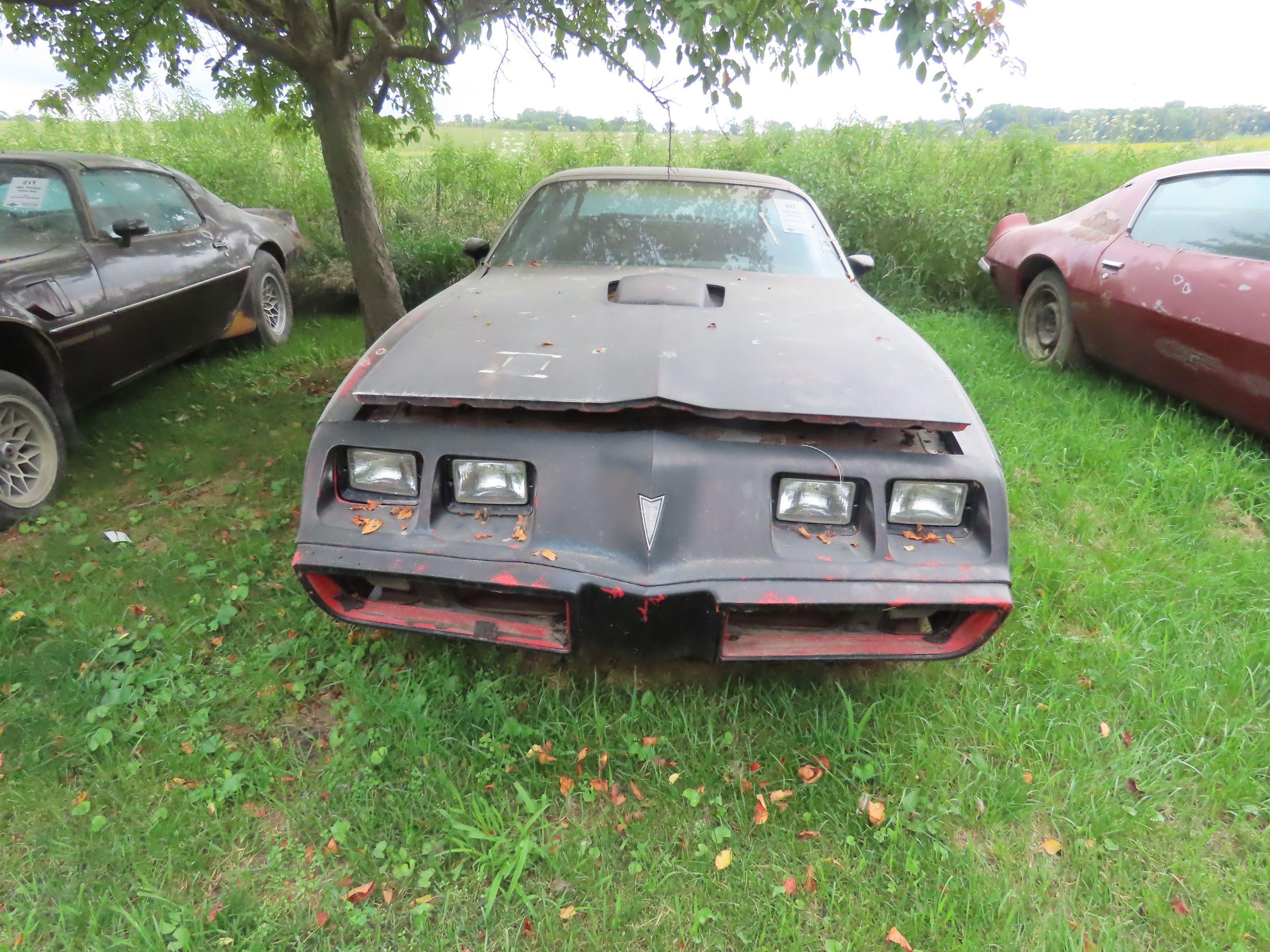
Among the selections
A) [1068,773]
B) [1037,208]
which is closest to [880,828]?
[1068,773]

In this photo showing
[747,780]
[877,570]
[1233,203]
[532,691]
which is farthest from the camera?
[1233,203]

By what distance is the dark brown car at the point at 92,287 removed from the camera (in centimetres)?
306

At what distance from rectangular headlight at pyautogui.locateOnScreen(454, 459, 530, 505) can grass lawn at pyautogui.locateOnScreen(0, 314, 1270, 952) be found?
0.63 m

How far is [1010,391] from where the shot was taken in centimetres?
425

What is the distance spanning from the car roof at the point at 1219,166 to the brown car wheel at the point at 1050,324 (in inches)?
28.2

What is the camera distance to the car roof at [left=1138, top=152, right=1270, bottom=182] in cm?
356

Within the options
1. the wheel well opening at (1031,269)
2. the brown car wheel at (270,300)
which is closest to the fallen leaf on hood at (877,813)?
the wheel well opening at (1031,269)

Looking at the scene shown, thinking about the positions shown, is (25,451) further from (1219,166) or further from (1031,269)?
(1219,166)

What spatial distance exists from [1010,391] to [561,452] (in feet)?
11.6

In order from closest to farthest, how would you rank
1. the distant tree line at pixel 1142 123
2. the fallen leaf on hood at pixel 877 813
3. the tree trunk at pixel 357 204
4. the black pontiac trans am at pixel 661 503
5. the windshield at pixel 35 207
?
the black pontiac trans am at pixel 661 503, the fallen leaf on hood at pixel 877 813, the windshield at pixel 35 207, the tree trunk at pixel 357 204, the distant tree line at pixel 1142 123

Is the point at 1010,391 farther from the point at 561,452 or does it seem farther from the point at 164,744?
the point at 164,744

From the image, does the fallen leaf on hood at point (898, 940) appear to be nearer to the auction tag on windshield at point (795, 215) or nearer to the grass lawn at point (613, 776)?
the grass lawn at point (613, 776)

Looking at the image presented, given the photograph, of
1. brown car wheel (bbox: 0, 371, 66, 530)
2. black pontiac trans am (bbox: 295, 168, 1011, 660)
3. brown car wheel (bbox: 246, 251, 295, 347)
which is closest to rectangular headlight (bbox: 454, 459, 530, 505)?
black pontiac trans am (bbox: 295, 168, 1011, 660)

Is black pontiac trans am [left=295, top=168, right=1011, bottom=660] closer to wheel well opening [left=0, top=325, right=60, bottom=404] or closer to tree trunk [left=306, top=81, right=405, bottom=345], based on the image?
wheel well opening [left=0, top=325, right=60, bottom=404]
